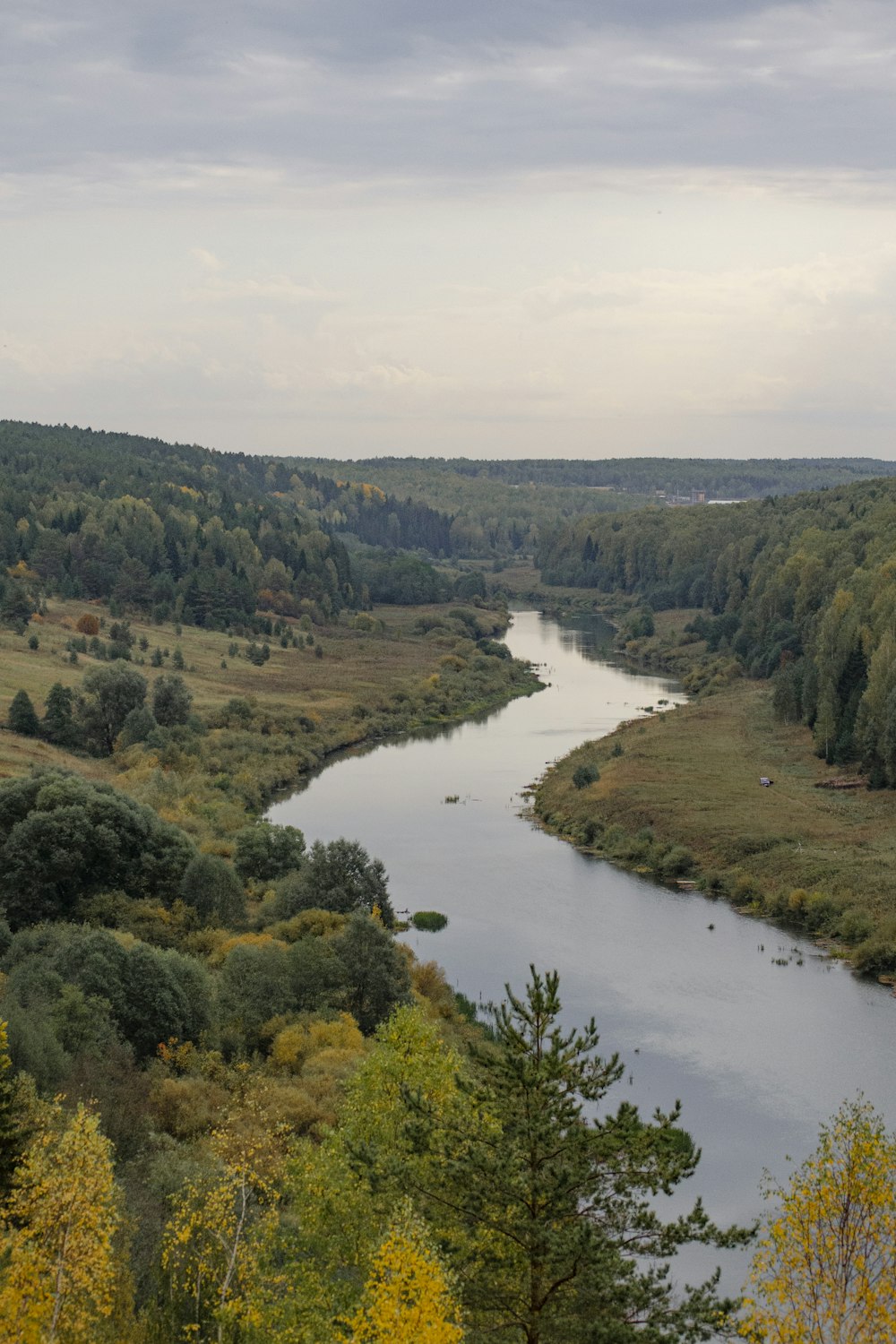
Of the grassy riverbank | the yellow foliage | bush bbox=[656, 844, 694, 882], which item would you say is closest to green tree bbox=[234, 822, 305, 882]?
the grassy riverbank

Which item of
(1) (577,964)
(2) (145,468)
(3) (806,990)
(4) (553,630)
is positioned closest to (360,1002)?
(1) (577,964)

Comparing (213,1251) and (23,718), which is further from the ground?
(213,1251)

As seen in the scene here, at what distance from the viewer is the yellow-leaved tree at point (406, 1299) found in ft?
48.2

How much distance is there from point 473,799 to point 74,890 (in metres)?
30.4

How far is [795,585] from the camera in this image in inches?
4466

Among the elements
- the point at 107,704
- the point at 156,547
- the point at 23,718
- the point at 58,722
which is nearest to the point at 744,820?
the point at 107,704

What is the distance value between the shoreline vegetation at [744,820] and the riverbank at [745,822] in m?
0.06

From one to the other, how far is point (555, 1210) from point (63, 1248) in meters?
5.69

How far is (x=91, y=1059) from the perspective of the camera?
94.7 feet

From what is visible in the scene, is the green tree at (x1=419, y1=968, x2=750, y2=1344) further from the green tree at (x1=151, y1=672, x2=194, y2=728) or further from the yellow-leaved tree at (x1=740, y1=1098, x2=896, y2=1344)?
the green tree at (x1=151, y1=672, x2=194, y2=728)

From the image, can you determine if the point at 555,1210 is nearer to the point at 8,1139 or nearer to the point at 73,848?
the point at 8,1139

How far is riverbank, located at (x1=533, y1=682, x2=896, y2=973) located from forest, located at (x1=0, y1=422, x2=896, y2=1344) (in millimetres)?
1604

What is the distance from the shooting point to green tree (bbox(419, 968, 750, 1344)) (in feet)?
55.3

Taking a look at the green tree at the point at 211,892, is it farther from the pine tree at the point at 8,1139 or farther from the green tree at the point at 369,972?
the pine tree at the point at 8,1139
